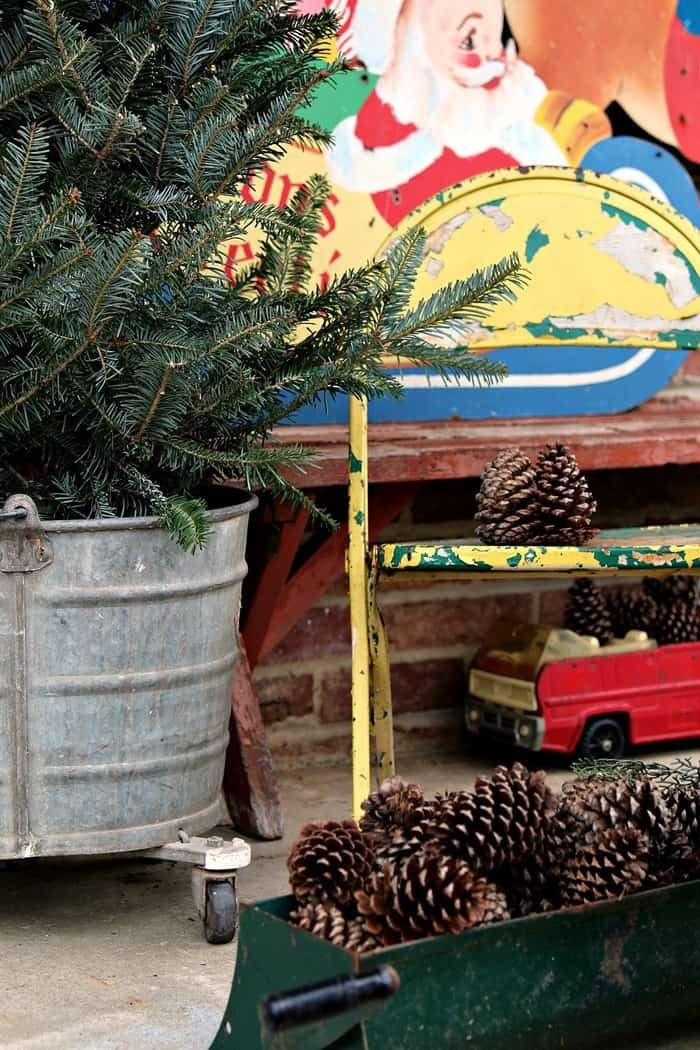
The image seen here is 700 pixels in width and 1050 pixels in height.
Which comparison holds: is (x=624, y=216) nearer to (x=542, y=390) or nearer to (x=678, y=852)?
(x=542, y=390)

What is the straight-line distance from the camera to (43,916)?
7.78 ft

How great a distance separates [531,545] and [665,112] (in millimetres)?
1567

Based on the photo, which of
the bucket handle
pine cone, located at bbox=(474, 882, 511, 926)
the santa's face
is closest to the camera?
pine cone, located at bbox=(474, 882, 511, 926)

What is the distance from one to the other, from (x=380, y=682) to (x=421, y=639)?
3.12 feet

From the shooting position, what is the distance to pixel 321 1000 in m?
1.26

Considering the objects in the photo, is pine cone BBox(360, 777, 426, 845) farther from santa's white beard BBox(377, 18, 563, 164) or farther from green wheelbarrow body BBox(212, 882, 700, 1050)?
santa's white beard BBox(377, 18, 563, 164)

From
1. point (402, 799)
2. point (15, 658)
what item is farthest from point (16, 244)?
point (402, 799)

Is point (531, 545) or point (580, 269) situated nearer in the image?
point (531, 545)

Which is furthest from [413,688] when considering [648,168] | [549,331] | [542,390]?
[648,168]

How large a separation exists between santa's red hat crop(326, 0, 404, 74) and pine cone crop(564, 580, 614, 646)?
4.00 feet

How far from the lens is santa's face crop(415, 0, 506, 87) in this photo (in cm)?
323

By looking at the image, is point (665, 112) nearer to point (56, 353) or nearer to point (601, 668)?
point (601, 668)

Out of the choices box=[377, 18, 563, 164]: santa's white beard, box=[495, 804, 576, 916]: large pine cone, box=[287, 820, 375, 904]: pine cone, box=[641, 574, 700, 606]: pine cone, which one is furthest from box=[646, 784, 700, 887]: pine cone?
box=[377, 18, 563, 164]: santa's white beard

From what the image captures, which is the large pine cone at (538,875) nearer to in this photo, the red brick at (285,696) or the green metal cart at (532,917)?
the green metal cart at (532,917)
